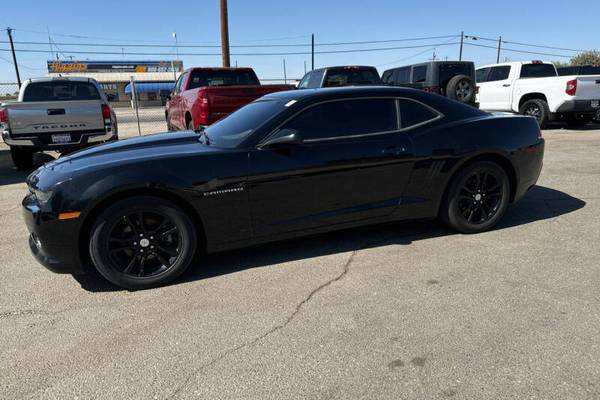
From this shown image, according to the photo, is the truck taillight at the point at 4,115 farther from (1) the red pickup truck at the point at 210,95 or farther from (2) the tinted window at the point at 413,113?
(2) the tinted window at the point at 413,113

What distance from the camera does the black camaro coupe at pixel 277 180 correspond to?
3.29m

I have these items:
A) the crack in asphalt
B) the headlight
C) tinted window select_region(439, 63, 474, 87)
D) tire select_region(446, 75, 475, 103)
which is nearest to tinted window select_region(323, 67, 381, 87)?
tire select_region(446, 75, 475, 103)

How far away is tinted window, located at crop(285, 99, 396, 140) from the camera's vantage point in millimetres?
3830

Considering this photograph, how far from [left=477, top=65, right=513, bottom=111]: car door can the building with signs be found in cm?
4608

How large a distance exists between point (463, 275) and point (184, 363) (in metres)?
2.21

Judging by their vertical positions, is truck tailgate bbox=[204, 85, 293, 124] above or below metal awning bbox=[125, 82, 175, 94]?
below

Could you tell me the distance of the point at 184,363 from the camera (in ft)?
8.28

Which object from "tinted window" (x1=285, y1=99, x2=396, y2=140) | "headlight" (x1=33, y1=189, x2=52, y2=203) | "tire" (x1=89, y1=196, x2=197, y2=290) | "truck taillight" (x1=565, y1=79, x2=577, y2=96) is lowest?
"tire" (x1=89, y1=196, x2=197, y2=290)

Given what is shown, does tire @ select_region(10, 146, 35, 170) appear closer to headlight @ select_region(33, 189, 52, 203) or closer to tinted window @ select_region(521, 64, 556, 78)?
headlight @ select_region(33, 189, 52, 203)

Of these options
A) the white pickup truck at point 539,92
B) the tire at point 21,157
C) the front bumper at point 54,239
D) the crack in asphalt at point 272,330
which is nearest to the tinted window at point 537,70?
the white pickup truck at point 539,92

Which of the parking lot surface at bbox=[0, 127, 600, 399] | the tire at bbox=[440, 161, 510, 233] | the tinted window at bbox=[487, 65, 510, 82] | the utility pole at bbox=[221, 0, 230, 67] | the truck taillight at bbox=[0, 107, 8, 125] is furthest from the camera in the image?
the utility pole at bbox=[221, 0, 230, 67]

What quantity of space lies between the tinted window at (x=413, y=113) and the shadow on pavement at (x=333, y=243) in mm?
1125

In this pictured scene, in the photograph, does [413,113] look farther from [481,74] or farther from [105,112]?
[481,74]

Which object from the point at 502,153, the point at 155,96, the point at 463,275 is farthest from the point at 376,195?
the point at 155,96
